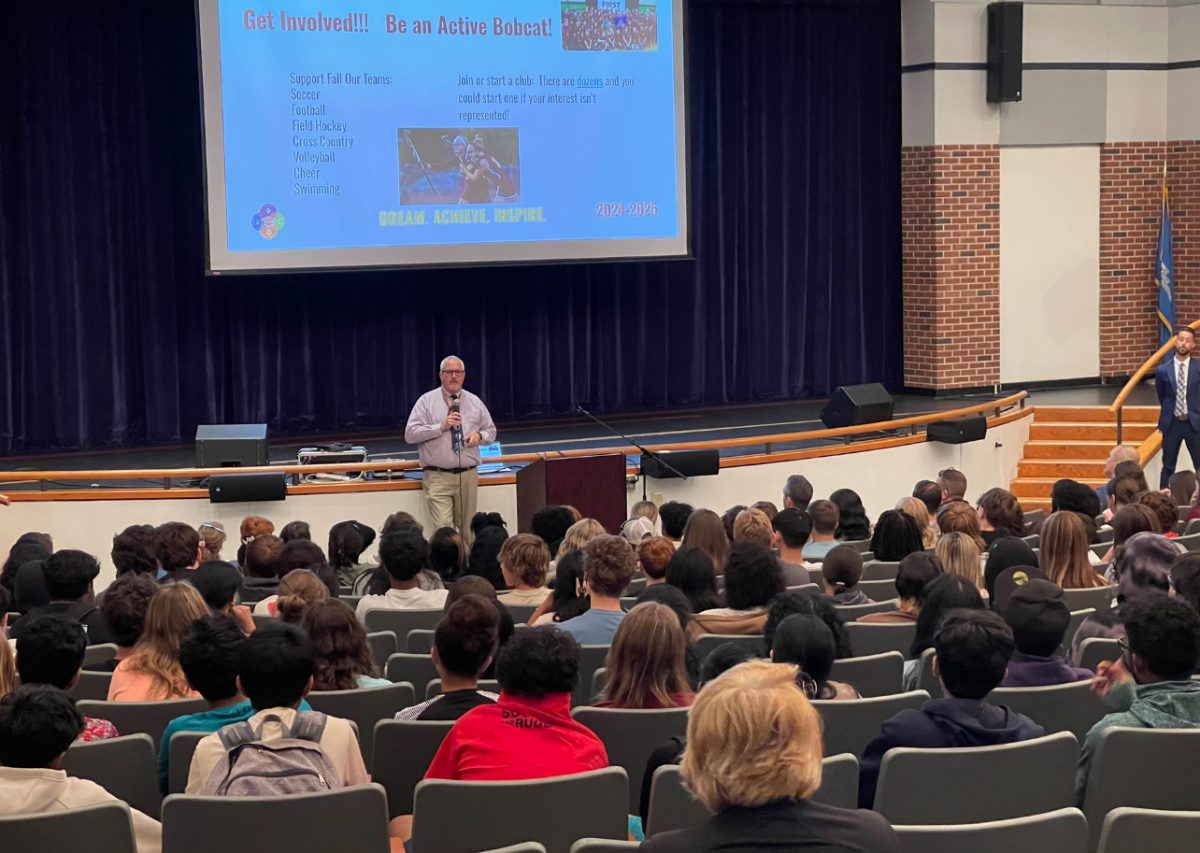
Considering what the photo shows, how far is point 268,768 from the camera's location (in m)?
3.13

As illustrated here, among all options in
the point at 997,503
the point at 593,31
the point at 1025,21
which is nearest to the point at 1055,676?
the point at 997,503

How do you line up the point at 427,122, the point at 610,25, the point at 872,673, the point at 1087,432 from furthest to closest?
the point at 1087,432
the point at 610,25
the point at 427,122
the point at 872,673

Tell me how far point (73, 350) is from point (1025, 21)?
8.64 meters

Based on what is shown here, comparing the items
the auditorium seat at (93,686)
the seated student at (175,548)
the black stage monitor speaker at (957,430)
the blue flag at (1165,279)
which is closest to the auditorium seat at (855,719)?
the auditorium seat at (93,686)

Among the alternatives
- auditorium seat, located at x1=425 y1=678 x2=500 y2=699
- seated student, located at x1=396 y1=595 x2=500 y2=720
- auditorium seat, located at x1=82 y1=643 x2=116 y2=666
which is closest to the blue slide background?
auditorium seat, located at x1=82 y1=643 x2=116 y2=666

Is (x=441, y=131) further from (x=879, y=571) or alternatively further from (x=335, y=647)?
(x=335, y=647)

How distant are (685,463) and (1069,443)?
168 inches

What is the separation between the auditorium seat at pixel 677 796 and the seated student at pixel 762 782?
25.8 inches

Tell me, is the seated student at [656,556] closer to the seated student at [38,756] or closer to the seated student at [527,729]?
the seated student at [527,729]

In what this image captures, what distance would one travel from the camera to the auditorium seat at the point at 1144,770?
3.44 m

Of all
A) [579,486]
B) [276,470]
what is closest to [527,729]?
[579,486]

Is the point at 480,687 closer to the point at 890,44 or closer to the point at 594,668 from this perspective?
the point at 594,668

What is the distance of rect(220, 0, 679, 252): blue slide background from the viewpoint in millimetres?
11484

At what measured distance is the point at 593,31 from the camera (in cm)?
1255
